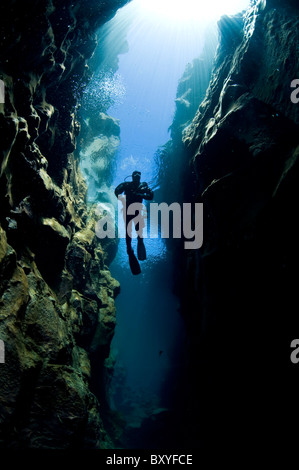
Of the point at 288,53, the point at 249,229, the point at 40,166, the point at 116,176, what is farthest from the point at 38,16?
the point at 116,176

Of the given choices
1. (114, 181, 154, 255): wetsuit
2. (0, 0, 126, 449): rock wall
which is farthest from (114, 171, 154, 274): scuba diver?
(0, 0, 126, 449): rock wall

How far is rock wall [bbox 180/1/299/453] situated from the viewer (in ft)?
17.8

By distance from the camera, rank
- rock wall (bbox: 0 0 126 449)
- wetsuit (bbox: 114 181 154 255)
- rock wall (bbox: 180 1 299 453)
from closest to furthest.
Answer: rock wall (bbox: 0 0 126 449), rock wall (bbox: 180 1 299 453), wetsuit (bbox: 114 181 154 255)

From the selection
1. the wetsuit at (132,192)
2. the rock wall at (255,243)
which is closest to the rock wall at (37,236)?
the wetsuit at (132,192)

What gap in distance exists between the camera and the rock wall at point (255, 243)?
5.43 meters

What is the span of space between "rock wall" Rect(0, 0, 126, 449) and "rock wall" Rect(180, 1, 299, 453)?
4772 millimetres

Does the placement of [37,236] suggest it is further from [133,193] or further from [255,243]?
[255,243]

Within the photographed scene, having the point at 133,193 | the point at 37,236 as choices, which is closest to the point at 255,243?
the point at 133,193

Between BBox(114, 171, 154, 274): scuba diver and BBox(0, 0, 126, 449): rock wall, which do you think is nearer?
BBox(0, 0, 126, 449): rock wall

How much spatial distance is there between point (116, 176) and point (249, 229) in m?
19.9

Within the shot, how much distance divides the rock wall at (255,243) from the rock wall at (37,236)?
4.77 metres

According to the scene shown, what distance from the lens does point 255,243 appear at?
5961mm

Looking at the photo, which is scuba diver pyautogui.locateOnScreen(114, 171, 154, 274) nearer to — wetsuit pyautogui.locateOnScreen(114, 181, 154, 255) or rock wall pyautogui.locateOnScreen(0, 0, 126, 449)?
wetsuit pyautogui.locateOnScreen(114, 181, 154, 255)
